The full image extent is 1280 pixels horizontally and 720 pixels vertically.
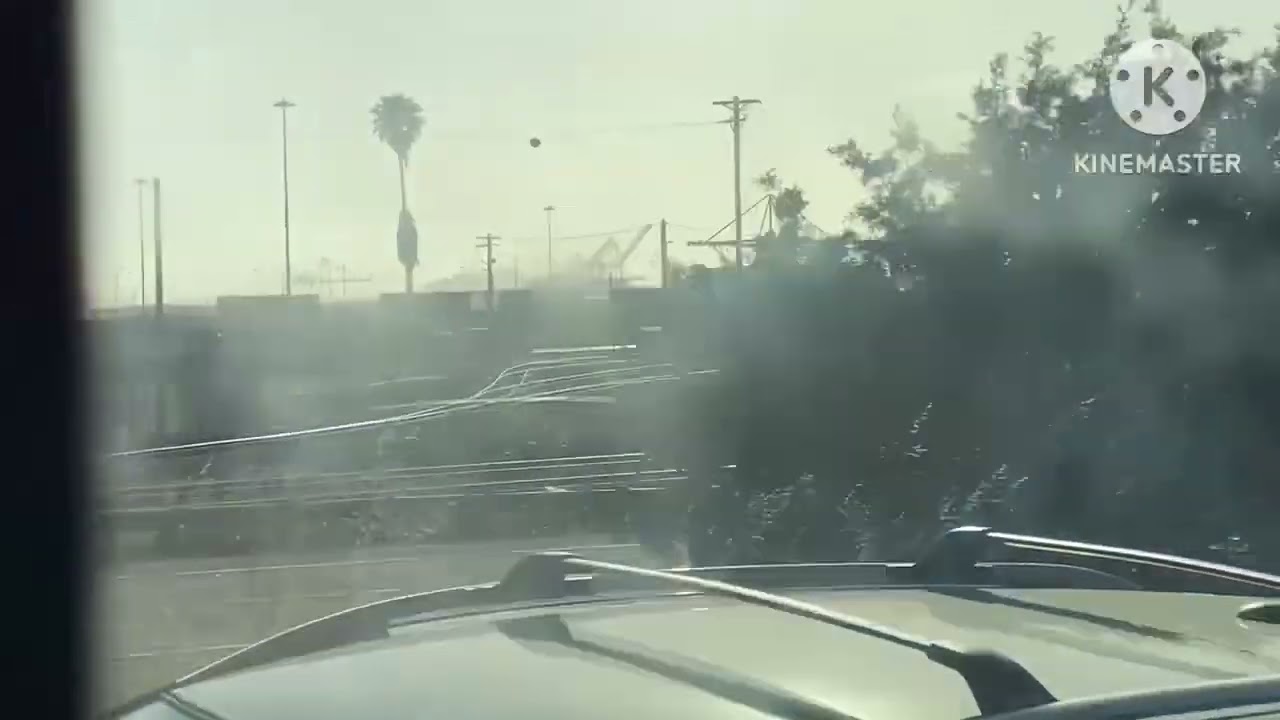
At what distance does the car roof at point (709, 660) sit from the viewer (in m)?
1.77

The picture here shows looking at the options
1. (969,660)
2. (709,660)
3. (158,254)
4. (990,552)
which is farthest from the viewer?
(158,254)

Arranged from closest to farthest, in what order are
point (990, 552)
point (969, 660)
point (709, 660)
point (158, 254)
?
1. point (969, 660)
2. point (709, 660)
3. point (990, 552)
4. point (158, 254)

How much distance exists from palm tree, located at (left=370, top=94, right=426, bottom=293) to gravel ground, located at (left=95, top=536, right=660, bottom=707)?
1551 millimetres

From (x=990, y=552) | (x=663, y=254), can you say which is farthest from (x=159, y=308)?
(x=990, y=552)

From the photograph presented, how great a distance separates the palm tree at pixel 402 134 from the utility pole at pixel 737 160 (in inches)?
65.8

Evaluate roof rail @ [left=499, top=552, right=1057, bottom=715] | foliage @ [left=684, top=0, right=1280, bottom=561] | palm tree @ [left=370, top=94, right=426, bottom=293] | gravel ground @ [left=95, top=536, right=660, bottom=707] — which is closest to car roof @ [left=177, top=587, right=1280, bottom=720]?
roof rail @ [left=499, top=552, right=1057, bottom=715]

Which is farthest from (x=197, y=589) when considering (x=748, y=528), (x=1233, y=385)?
(x=1233, y=385)

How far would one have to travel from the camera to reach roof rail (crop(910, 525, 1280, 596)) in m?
2.67

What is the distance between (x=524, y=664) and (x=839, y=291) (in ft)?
27.0

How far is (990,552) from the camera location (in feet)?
9.93

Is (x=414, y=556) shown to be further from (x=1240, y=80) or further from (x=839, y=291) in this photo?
(x=1240, y=80)

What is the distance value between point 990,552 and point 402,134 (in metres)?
5.18

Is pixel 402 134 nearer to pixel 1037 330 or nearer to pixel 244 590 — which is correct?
pixel 244 590

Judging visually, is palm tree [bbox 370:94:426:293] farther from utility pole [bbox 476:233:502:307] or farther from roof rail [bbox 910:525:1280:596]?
roof rail [bbox 910:525:1280:596]
